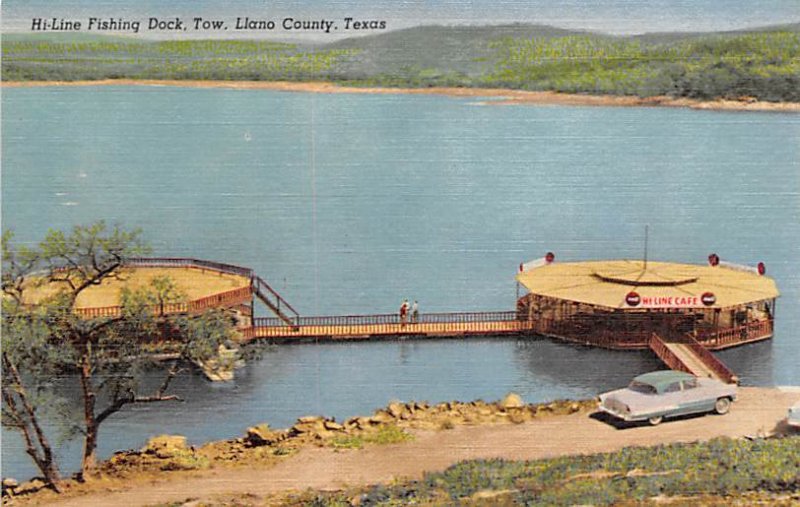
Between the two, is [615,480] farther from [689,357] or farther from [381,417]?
[381,417]

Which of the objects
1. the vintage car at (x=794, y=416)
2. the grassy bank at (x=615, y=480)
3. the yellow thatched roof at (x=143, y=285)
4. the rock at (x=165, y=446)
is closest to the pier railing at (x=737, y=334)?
the vintage car at (x=794, y=416)

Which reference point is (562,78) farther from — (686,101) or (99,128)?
(99,128)

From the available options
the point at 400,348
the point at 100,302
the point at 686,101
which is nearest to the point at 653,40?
the point at 686,101

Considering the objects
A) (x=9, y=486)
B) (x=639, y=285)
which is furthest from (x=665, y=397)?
(x=9, y=486)

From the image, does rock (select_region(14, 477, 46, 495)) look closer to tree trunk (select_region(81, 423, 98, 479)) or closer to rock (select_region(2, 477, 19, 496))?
rock (select_region(2, 477, 19, 496))

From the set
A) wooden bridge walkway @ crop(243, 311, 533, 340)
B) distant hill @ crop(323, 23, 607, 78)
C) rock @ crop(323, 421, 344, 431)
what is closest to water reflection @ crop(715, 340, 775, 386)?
wooden bridge walkway @ crop(243, 311, 533, 340)

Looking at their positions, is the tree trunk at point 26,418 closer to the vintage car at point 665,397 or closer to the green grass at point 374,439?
the green grass at point 374,439
